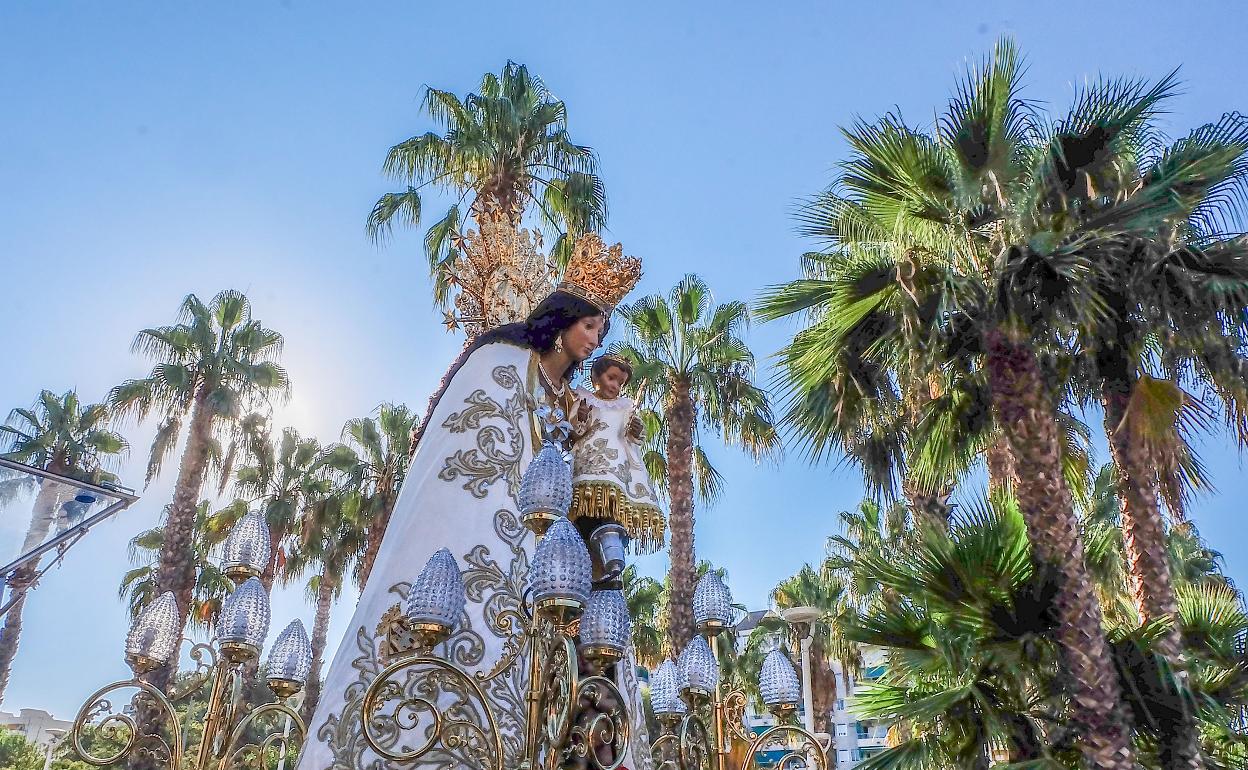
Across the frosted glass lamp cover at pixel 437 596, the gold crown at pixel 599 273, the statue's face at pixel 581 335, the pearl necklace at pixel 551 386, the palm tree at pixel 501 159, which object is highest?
the palm tree at pixel 501 159

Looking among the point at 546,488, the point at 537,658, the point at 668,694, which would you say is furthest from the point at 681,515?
the point at 537,658

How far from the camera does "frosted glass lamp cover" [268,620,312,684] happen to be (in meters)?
4.29

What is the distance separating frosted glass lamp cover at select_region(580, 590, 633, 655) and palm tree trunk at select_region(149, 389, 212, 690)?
14407 millimetres

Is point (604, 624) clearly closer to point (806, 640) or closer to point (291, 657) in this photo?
point (291, 657)

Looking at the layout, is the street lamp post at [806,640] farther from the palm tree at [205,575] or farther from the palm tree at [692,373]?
the palm tree at [205,575]

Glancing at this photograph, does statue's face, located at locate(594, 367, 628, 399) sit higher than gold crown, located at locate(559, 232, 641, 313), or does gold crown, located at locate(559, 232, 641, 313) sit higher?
gold crown, located at locate(559, 232, 641, 313)

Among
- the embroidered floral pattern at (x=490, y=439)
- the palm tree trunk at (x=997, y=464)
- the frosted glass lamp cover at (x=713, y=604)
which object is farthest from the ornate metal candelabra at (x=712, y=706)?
the palm tree trunk at (x=997, y=464)

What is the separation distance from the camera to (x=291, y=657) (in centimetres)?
432

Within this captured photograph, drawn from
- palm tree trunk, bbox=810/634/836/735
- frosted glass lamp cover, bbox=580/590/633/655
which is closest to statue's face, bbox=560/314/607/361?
frosted glass lamp cover, bbox=580/590/633/655

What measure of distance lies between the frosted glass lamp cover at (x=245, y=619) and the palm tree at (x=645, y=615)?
18.8 m

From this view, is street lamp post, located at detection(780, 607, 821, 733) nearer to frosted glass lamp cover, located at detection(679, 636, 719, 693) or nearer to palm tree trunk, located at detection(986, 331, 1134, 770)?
frosted glass lamp cover, located at detection(679, 636, 719, 693)

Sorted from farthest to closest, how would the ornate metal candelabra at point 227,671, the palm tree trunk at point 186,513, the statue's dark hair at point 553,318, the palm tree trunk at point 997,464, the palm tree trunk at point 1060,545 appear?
the palm tree trunk at point 186,513
the palm tree trunk at point 997,464
the palm tree trunk at point 1060,545
the statue's dark hair at point 553,318
the ornate metal candelabra at point 227,671

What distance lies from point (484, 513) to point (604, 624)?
1425 mm

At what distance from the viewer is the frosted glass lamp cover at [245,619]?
3943 mm
